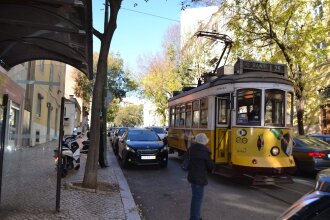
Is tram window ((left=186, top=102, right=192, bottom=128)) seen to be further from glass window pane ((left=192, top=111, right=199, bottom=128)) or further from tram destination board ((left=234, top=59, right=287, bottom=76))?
tram destination board ((left=234, top=59, right=287, bottom=76))

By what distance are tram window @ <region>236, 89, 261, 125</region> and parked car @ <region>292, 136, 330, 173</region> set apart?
3292mm

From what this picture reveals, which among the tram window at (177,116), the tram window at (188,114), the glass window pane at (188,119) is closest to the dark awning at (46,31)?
the tram window at (188,114)

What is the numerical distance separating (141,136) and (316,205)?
13914 millimetres

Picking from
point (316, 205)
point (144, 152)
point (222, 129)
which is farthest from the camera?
point (144, 152)

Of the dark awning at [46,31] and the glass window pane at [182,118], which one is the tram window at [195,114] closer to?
the glass window pane at [182,118]

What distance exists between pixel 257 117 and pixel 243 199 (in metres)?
2.56

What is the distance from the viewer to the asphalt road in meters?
8.22

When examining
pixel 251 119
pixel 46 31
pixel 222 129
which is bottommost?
pixel 222 129

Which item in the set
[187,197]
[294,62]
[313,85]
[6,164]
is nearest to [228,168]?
[187,197]

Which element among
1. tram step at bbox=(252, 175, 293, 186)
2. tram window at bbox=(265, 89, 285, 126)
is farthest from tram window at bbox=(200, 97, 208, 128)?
tram step at bbox=(252, 175, 293, 186)

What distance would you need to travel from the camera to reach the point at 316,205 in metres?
2.62

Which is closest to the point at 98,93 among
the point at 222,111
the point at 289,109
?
the point at 222,111

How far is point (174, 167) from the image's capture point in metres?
16.0

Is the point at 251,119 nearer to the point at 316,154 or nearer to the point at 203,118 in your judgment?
the point at 203,118
